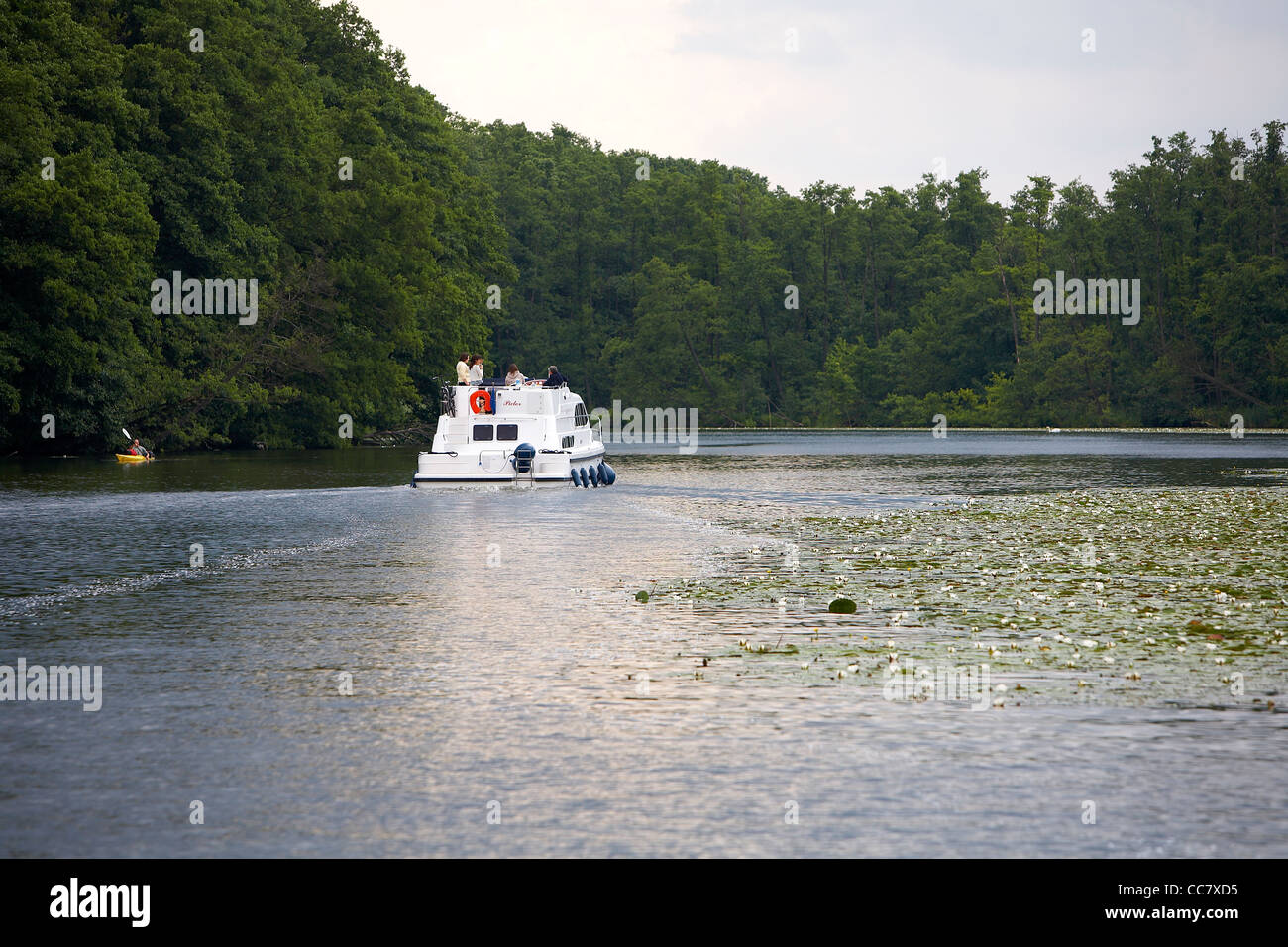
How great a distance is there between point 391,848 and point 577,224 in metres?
171

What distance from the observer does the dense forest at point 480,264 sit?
61.7 meters

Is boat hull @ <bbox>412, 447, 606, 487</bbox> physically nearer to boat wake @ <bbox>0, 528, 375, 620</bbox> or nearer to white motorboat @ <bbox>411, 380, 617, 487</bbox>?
white motorboat @ <bbox>411, 380, 617, 487</bbox>

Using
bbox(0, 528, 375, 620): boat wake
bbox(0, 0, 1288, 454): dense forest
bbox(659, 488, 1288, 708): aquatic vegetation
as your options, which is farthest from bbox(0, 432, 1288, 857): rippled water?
bbox(0, 0, 1288, 454): dense forest

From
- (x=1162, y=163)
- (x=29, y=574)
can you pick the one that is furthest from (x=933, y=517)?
(x=1162, y=163)

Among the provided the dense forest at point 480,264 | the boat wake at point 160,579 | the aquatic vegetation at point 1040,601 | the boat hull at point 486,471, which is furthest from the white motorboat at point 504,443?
the dense forest at point 480,264

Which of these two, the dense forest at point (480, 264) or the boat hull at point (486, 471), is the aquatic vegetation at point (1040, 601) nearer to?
the boat hull at point (486, 471)

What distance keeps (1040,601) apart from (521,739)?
9502 mm

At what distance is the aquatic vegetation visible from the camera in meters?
13.4

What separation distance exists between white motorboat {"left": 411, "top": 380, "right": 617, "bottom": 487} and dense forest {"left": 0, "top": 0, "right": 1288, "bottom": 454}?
20722mm

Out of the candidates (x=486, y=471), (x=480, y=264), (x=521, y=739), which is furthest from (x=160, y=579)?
(x=480, y=264)

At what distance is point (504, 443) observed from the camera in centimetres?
4706

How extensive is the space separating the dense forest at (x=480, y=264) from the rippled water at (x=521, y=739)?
42.6 meters

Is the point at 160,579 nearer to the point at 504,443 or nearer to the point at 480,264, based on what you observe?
the point at 504,443

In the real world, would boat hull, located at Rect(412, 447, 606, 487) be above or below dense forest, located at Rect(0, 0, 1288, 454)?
below
